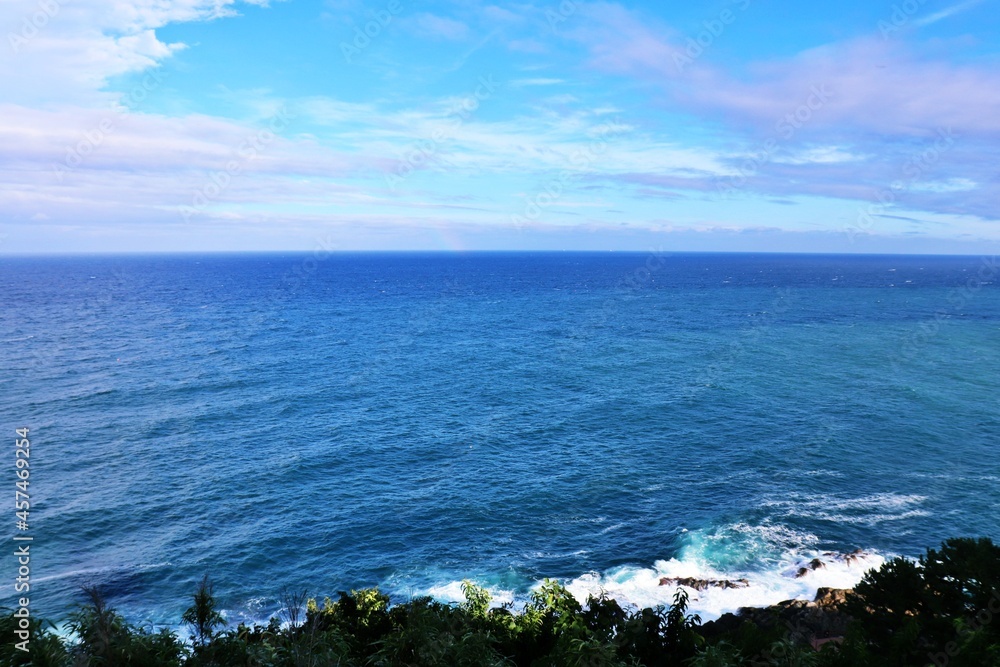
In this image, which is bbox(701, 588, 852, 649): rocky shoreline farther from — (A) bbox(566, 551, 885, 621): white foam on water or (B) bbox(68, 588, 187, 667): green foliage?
(B) bbox(68, 588, 187, 667): green foliage

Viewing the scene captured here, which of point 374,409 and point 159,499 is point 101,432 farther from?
point 374,409

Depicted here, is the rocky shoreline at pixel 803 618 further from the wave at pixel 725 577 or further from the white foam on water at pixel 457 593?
the white foam on water at pixel 457 593


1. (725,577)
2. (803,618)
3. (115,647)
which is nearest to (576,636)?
(803,618)

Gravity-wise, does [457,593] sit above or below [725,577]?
below

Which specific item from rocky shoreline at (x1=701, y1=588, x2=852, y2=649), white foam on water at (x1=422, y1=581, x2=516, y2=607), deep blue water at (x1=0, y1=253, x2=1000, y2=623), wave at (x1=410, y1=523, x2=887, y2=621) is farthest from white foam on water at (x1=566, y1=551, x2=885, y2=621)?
white foam on water at (x1=422, y1=581, x2=516, y2=607)

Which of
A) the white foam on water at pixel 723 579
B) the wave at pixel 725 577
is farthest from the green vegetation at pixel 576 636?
the wave at pixel 725 577

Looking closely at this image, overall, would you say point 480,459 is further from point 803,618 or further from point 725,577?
point 803,618
